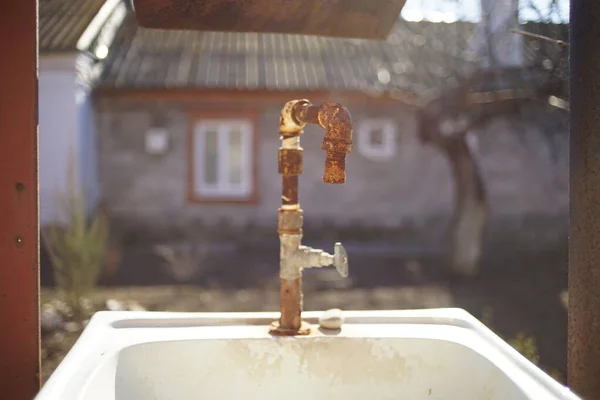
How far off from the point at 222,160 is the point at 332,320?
26.2 ft

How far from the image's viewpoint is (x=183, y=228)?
9.23 metres

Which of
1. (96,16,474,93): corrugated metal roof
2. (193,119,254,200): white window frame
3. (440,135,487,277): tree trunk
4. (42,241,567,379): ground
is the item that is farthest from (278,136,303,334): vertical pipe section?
(193,119,254,200): white window frame

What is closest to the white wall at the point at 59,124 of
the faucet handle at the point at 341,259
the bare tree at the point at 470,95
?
the bare tree at the point at 470,95

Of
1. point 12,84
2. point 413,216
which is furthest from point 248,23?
point 413,216

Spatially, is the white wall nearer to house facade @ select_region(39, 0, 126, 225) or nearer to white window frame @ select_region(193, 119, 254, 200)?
house facade @ select_region(39, 0, 126, 225)

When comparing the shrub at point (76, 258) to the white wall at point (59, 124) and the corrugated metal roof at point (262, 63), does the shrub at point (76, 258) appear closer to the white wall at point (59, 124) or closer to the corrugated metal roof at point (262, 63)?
the white wall at point (59, 124)

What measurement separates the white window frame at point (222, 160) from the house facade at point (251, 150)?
0.6 inches

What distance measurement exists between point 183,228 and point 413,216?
11.8 ft

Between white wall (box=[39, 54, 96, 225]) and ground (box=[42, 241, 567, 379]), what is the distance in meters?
3.17

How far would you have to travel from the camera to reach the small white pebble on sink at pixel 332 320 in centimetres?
158

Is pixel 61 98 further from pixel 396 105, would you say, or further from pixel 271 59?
pixel 396 105

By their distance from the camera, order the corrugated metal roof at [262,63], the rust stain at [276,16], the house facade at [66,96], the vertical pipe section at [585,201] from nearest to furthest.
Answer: the vertical pipe section at [585,201], the rust stain at [276,16], the house facade at [66,96], the corrugated metal roof at [262,63]

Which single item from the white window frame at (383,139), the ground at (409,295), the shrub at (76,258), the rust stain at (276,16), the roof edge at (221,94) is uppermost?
the roof edge at (221,94)

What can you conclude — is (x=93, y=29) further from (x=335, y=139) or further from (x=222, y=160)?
(x=335, y=139)
